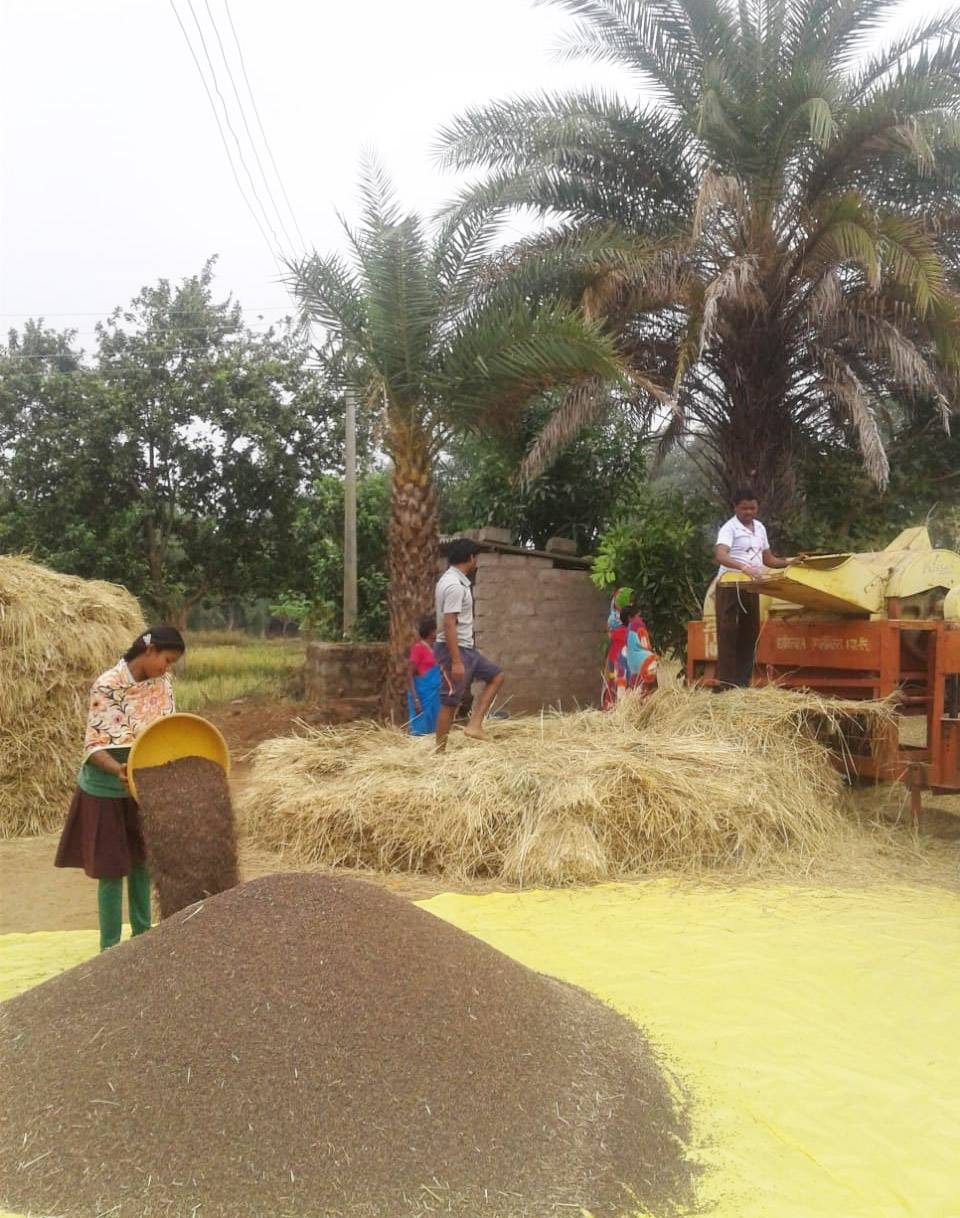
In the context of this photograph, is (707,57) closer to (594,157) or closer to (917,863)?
(594,157)

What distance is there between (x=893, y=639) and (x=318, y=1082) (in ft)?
16.0

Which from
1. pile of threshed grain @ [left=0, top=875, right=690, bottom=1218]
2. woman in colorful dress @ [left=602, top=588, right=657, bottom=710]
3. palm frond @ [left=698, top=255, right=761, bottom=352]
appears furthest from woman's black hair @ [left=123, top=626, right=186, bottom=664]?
palm frond @ [left=698, top=255, right=761, bottom=352]

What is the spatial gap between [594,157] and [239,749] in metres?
6.93

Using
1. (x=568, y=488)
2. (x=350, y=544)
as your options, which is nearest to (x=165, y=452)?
(x=350, y=544)

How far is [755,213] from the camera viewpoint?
10.1 m

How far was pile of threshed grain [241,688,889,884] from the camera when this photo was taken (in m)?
6.20

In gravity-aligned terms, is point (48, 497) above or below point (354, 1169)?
above

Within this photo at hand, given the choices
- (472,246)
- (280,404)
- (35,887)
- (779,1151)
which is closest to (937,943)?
(779,1151)

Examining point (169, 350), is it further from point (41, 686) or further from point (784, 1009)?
point (784, 1009)

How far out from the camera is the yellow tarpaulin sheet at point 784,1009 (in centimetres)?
282

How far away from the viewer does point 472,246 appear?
10.8 m

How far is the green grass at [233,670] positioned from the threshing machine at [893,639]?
9.12 metres

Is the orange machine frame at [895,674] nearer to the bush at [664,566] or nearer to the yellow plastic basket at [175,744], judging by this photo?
the bush at [664,566]

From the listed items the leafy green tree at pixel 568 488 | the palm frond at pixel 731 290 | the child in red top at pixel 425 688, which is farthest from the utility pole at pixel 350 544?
the child in red top at pixel 425 688
